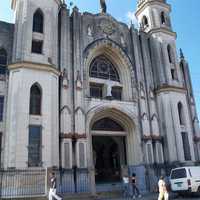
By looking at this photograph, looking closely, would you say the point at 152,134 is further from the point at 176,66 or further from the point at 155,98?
the point at 176,66

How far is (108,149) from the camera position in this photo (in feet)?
97.9

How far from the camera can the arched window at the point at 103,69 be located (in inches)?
970

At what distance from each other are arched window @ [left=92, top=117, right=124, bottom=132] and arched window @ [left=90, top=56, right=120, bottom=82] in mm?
4181

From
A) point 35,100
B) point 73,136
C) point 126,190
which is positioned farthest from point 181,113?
point 35,100

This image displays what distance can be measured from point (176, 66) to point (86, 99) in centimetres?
1132

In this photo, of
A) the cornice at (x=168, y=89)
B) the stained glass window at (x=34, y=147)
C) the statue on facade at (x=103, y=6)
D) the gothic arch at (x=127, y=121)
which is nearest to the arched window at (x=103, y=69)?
the gothic arch at (x=127, y=121)

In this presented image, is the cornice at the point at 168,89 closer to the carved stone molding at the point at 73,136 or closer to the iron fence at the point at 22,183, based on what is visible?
the carved stone molding at the point at 73,136

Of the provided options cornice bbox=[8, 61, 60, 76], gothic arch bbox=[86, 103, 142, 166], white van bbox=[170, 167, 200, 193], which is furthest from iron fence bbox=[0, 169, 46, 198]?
white van bbox=[170, 167, 200, 193]

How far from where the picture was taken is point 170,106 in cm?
2483

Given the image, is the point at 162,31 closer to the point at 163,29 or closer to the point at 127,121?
the point at 163,29

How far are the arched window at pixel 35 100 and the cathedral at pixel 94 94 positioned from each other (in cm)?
7

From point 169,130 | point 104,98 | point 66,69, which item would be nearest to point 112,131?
point 104,98

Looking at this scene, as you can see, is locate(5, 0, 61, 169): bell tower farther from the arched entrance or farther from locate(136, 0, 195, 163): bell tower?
locate(136, 0, 195, 163): bell tower

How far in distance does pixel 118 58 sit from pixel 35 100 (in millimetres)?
10267
